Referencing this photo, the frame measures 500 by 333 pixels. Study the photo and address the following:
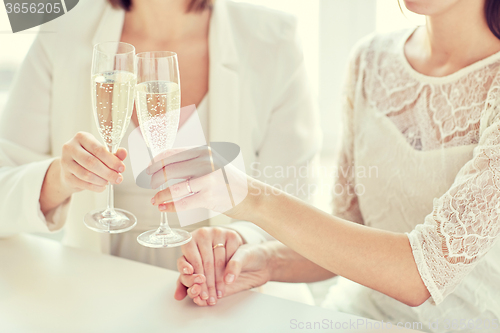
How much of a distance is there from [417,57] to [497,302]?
680mm

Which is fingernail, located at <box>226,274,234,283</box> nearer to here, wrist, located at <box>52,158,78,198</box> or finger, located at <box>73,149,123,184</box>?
finger, located at <box>73,149,123,184</box>

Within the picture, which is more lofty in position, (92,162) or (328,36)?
(92,162)

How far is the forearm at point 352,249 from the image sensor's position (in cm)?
96

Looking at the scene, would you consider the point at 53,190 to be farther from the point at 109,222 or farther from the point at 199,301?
the point at 199,301

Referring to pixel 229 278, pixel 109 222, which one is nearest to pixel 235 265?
pixel 229 278

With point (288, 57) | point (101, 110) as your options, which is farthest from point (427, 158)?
point (101, 110)

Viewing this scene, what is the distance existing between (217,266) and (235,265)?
0.16ft

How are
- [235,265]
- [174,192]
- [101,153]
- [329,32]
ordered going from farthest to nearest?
[329,32] < [235,265] < [101,153] < [174,192]

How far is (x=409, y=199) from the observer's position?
1268 millimetres

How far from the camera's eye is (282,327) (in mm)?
880

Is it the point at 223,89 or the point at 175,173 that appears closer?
the point at 175,173

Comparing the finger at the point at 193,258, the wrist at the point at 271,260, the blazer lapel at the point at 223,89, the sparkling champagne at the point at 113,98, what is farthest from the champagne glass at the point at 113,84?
the blazer lapel at the point at 223,89

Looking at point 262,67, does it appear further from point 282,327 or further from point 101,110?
point 282,327

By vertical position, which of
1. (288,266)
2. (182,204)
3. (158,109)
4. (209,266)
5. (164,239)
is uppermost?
(158,109)
